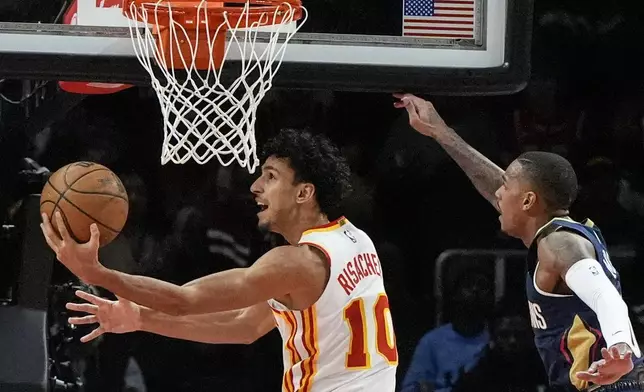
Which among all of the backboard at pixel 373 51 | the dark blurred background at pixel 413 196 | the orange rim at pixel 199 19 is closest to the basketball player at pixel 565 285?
the backboard at pixel 373 51

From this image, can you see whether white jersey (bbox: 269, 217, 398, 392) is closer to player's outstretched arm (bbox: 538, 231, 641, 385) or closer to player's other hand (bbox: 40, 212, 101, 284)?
player's outstretched arm (bbox: 538, 231, 641, 385)

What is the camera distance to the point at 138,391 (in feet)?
16.8

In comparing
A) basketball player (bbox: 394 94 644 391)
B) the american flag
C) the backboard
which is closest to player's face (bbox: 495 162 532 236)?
basketball player (bbox: 394 94 644 391)

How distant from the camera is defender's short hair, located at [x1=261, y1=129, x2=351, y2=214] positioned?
11.4 ft

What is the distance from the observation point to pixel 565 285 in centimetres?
341

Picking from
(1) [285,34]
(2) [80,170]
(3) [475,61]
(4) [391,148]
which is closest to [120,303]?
(2) [80,170]

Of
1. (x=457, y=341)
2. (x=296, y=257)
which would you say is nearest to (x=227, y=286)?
(x=296, y=257)

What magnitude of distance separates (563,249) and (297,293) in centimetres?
92

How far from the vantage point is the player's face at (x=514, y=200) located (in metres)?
3.73

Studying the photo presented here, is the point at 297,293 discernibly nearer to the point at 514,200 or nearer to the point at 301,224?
the point at 301,224

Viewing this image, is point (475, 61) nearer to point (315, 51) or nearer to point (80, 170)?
point (315, 51)

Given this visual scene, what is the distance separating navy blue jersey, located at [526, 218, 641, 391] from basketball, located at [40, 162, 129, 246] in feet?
4.81

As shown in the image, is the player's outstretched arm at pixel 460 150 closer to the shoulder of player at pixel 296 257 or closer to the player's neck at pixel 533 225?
the player's neck at pixel 533 225

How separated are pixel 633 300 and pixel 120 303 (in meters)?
3.11
